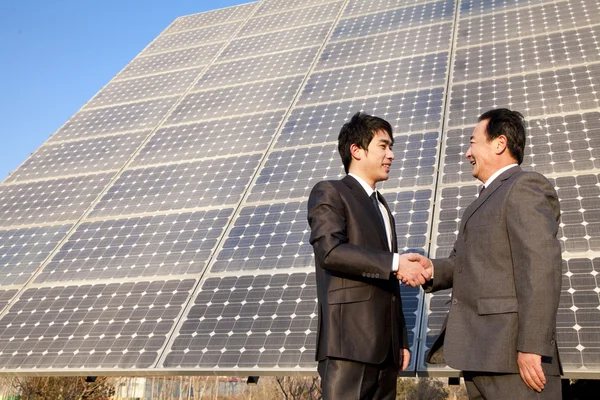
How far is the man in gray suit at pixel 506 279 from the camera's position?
10.1 ft

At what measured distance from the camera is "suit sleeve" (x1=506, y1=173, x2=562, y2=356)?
305cm

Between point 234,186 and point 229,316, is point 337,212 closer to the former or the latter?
point 229,316

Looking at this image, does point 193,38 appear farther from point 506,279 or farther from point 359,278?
point 506,279

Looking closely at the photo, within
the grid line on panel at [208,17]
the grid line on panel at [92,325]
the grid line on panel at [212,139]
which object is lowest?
the grid line on panel at [208,17]

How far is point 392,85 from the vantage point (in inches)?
365

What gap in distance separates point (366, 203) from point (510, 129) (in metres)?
0.97

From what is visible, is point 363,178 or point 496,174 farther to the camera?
point 363,178

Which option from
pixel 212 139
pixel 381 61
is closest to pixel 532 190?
pixel 212 139

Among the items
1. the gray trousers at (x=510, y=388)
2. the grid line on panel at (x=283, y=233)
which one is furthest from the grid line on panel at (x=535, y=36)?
the gray trousers at (x=510, y=388)

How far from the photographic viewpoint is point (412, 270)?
349cm

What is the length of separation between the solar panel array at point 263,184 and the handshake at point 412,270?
151 cm

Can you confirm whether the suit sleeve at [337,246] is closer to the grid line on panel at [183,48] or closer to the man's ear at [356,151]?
the man's ear at [356,151]

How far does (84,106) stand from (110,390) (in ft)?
53.5

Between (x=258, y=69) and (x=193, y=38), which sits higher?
(x=258, y=69)
